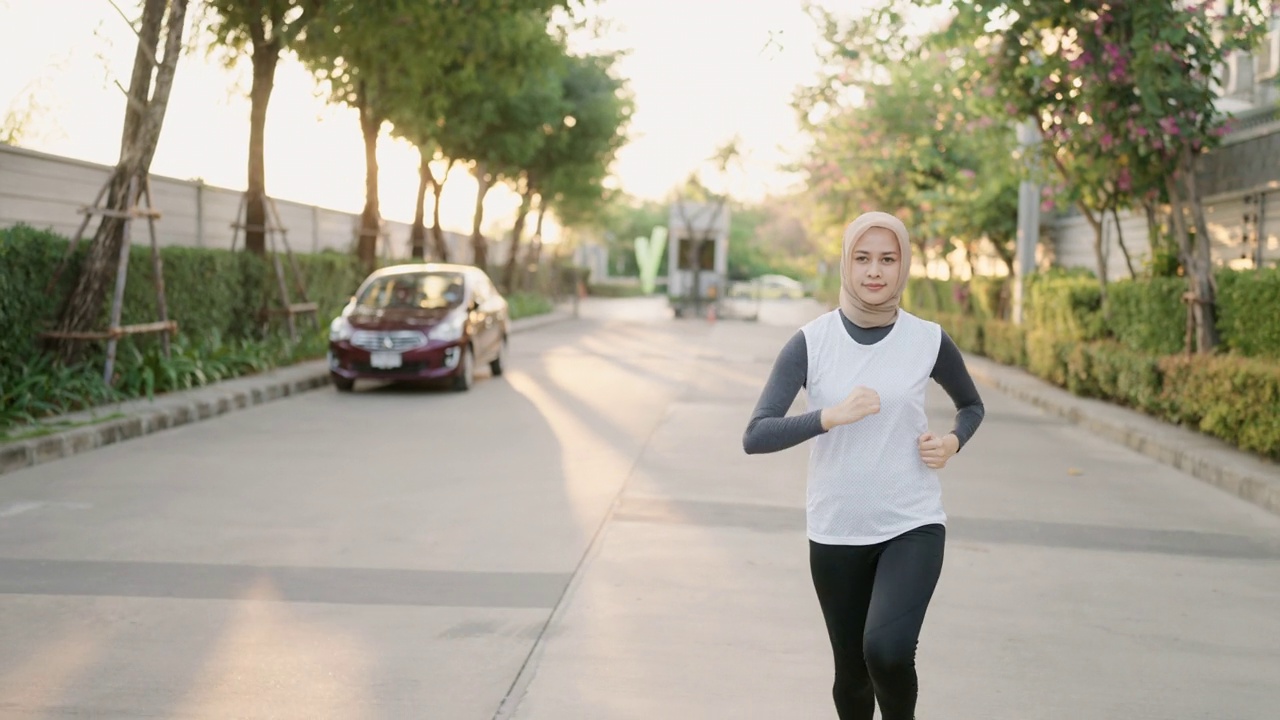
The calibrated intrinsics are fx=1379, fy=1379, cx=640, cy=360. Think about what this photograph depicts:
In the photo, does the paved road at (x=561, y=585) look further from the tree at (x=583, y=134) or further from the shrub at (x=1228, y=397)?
the tree at (x=583, y=134)

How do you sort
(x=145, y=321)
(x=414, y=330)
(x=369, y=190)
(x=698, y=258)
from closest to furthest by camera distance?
(x=145, y=321)
(x=414, y=330)
(x=369, y=190)
(x=698, y=258)

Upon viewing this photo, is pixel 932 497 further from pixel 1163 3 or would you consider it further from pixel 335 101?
pixel 335 101

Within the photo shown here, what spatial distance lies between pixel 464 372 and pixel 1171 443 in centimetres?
887

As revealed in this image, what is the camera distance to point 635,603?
6453mm

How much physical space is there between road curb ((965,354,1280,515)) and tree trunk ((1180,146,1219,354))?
0.99m

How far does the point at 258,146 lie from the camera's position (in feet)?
66.6

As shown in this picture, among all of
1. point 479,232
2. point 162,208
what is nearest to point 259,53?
point 162,208

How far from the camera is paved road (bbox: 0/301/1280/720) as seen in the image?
16.6 ft

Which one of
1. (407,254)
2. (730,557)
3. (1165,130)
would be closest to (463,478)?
(730,557)

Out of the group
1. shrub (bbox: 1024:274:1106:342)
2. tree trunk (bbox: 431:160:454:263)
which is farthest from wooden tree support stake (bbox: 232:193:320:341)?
tree trunk (bbox: 431:160:454:263)

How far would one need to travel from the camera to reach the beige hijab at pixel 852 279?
3811mm

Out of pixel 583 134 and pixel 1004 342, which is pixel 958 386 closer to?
pixel 1004 342

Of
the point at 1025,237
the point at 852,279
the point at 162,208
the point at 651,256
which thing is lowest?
the point at 852,279

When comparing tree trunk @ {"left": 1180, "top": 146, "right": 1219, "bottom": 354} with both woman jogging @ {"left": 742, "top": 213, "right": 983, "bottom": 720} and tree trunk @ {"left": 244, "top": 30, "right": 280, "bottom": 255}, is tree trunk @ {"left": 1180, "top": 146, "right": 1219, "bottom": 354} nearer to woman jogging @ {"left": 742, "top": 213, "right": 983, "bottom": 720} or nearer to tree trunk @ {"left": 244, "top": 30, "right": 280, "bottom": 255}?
woman jogging @ {"left": 742, "top": 213, "right": 983, "bottom": 720}
